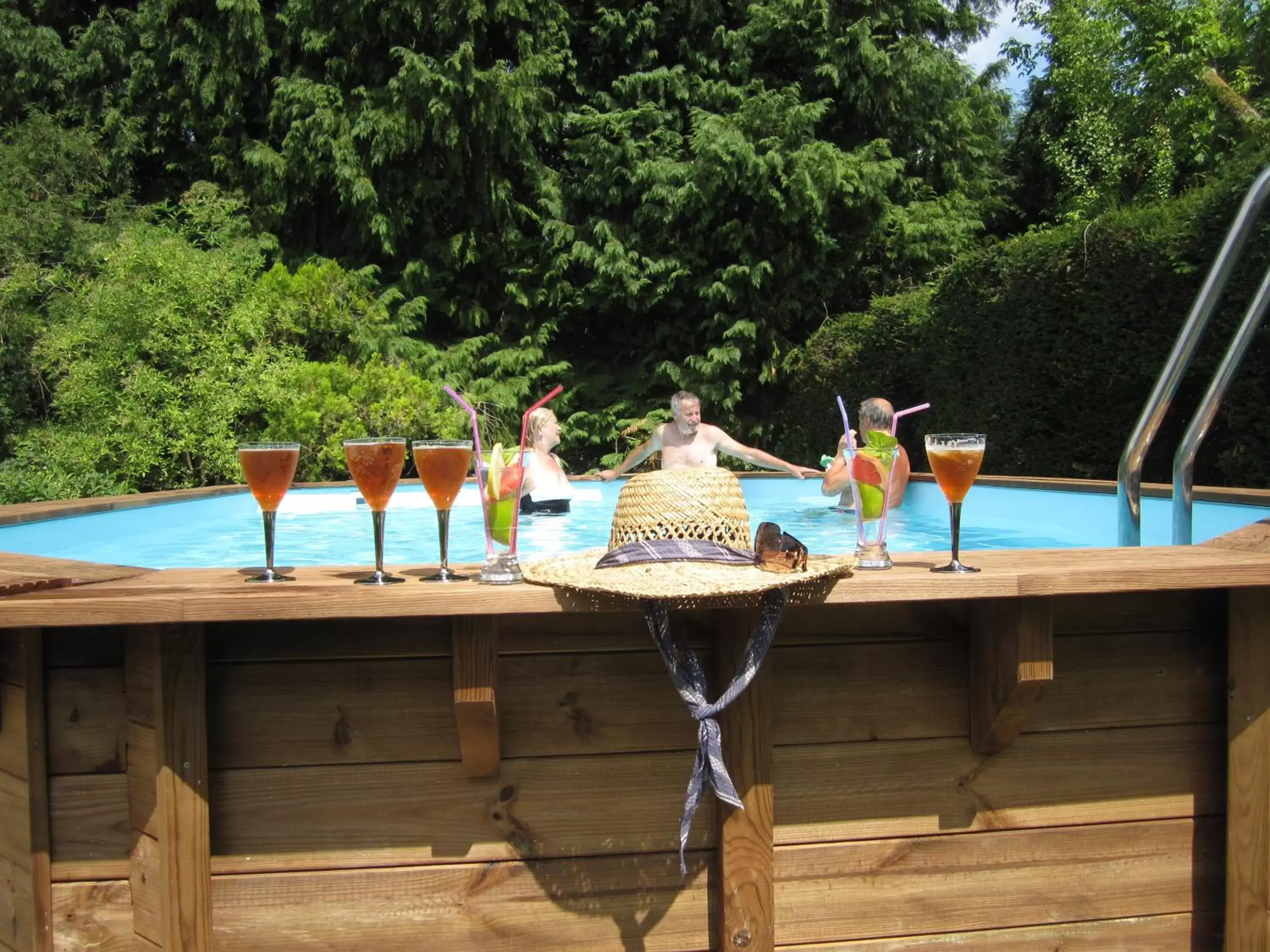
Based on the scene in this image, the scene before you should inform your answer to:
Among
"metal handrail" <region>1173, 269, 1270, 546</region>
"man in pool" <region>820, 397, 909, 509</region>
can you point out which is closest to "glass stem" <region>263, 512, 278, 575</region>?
"metal handrail" <region>1173, 269, 1270, 546</region>

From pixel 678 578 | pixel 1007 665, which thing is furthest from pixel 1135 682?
pixel 678 578

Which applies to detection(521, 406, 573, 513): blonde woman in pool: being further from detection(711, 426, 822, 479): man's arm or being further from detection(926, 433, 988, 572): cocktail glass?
detection(926, 433, 988, 572): cocktail glass

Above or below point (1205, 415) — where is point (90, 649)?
below

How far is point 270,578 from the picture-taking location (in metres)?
1.61

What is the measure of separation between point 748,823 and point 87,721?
3.41 ft

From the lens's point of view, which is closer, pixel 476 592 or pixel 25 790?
pixel 476 592

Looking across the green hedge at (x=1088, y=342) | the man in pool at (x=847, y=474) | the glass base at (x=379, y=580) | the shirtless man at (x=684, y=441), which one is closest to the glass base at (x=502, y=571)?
the glass base at (x=379, y=580)

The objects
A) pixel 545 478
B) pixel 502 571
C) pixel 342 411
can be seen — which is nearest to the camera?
pixel 502 571

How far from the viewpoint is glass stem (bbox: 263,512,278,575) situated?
5.24 feet

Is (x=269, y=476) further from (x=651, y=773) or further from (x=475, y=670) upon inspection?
(x=651, y=773)

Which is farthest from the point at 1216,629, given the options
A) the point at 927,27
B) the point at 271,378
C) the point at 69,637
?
the point at 927,27

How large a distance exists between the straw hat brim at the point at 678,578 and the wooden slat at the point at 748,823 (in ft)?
0.69

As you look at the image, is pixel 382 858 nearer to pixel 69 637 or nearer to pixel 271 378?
pixel 69 637

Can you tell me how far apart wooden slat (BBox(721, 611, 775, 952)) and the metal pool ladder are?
986mm
